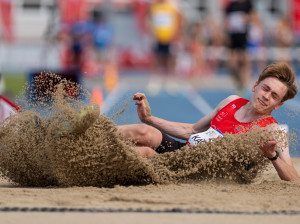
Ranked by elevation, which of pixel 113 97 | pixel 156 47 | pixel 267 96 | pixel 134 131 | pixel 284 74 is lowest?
pixel 113 97

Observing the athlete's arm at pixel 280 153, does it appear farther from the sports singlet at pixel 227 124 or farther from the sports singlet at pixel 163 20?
the sports singlet at pixel 163 20

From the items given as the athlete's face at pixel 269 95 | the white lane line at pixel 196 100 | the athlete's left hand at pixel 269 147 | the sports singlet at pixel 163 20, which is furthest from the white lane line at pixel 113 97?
the athlete's left hand at pixel 269 147

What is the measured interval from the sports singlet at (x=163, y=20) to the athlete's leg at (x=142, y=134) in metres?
12.9

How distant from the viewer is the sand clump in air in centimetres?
420

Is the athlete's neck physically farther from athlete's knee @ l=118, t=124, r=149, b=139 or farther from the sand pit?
athlete's knee @ l=118, t=124, r=149, b=139

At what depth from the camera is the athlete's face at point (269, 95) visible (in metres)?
4.47

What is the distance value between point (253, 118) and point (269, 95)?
0.83ft

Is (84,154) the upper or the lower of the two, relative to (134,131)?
lower

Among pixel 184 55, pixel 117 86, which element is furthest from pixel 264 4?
pixel 117 86

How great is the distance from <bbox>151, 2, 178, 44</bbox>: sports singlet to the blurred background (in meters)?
0.03

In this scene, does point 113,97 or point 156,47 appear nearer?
point 113,97

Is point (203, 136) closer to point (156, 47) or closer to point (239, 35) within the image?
point (239, 35)

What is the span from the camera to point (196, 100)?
46.8 feet

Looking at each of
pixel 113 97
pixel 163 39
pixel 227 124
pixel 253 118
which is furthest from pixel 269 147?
pixel 163 39
